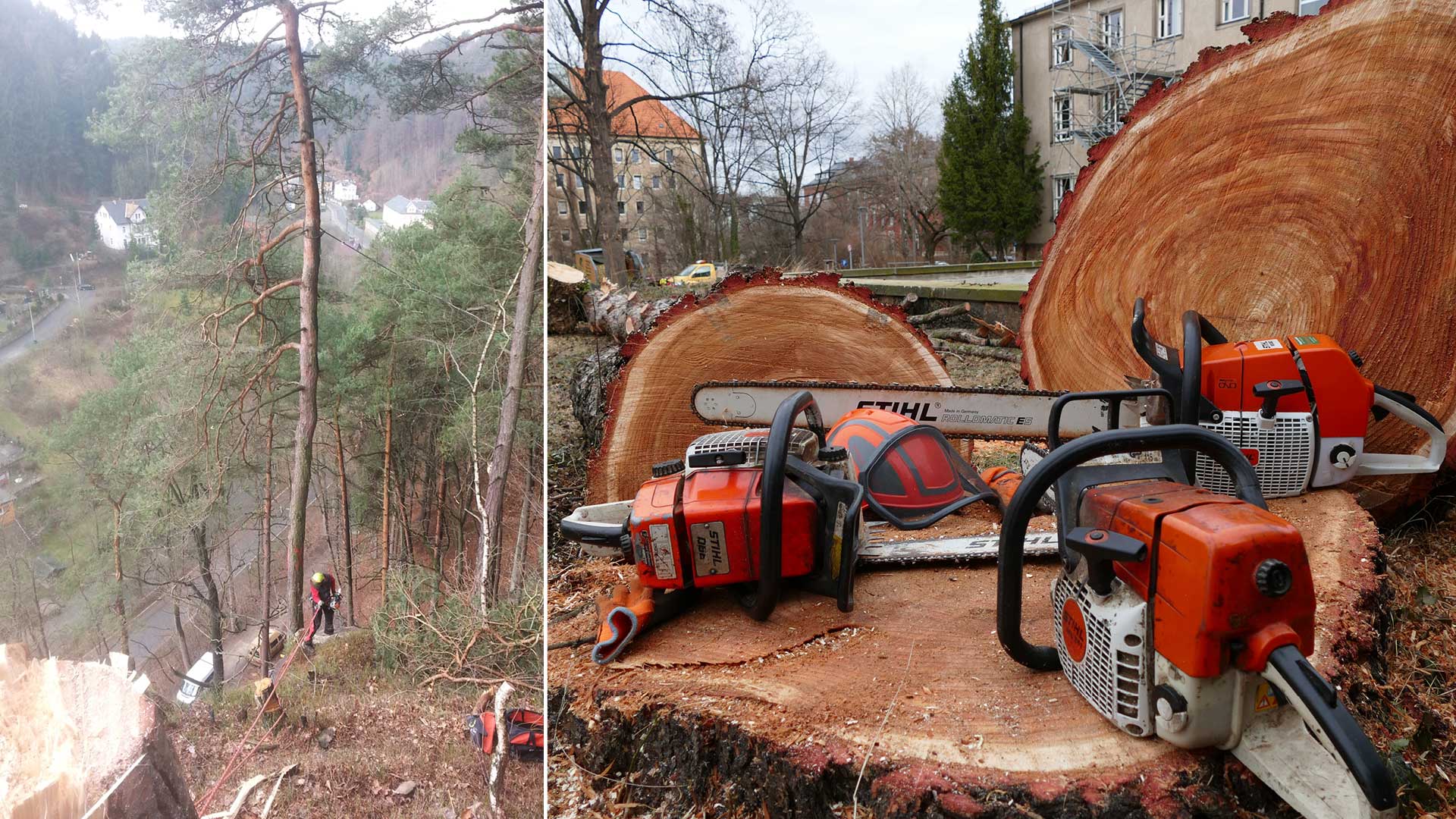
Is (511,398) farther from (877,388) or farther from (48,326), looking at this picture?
(877,388)

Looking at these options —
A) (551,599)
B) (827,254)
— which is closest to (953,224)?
(827,254)

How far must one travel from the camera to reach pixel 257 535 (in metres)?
1.30

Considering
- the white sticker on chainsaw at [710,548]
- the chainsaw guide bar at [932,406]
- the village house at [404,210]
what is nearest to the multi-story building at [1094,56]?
the chainsaw guide bar at [932,406]

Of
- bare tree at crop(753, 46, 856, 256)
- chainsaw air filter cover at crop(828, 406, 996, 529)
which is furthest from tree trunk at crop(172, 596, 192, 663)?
bare tree at crop(753, 46, 856, 256)

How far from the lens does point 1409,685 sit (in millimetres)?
1872

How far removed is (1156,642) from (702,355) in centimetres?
215

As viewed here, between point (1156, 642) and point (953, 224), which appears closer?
point (1156, 642)

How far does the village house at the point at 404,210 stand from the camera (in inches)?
54.9

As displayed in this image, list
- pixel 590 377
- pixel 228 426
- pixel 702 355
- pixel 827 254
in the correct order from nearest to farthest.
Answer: pixel 228 426 < pixel 702 355 < pixel 590 377 < pixel 827 254

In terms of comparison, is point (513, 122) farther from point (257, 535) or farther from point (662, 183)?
point (662, 183)

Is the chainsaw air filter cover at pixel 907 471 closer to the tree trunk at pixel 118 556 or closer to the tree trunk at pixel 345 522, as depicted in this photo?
the tree trunk at pixel 345 522

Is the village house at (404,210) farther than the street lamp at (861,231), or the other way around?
the street lamp at (861,231)

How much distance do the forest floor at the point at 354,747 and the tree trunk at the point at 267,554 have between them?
6cm

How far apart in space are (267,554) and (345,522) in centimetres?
13
